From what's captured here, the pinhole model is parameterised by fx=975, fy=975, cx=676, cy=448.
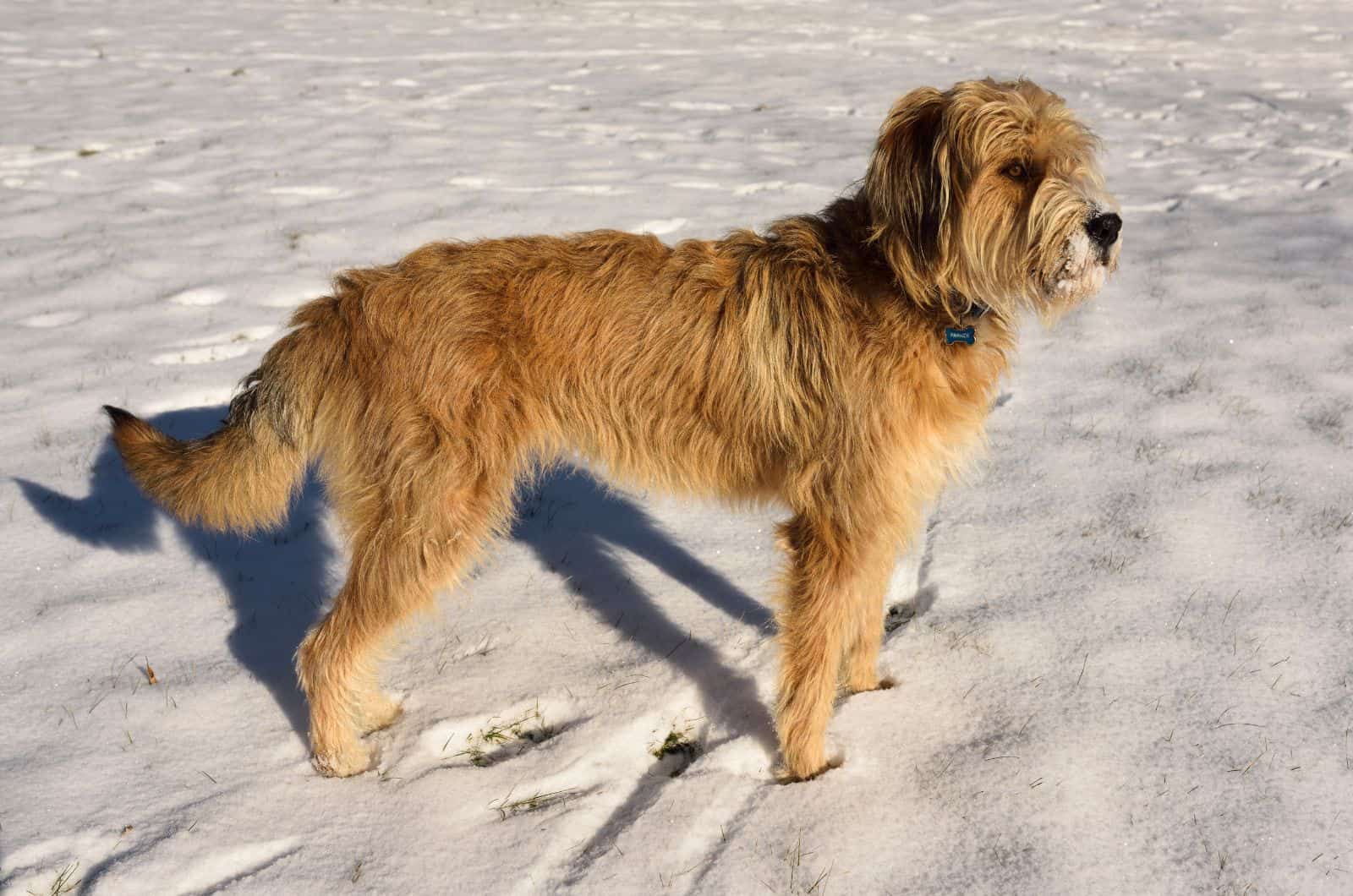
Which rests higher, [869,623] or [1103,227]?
[1103,227]

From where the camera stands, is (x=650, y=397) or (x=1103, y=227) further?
(x=650, y=397)

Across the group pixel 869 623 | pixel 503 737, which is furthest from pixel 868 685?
pixel 503 737

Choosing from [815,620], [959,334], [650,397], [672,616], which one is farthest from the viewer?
[672,616]

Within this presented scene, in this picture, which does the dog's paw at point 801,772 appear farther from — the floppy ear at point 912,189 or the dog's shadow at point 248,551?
the dog's shadow at point 248,551

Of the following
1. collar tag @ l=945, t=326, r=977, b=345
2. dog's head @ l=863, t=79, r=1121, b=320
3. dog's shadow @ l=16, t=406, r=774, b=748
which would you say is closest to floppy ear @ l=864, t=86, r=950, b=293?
dog's head @ l=863, t=79, r=1121, b=320

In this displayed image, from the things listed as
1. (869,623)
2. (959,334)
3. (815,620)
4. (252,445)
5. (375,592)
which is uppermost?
(959,334)

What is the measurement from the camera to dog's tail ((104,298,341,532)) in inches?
128

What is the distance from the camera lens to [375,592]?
326 cm

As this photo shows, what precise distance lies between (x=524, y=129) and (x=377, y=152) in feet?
5.31

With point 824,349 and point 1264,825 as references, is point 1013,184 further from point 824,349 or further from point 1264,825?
point 1264,825

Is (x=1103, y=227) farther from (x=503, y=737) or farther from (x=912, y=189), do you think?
(x=503, y=737)

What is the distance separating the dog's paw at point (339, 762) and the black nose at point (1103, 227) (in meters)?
2.85

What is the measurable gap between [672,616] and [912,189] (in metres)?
2.04

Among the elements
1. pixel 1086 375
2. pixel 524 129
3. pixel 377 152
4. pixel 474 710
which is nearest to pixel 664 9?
pixel 524 129
